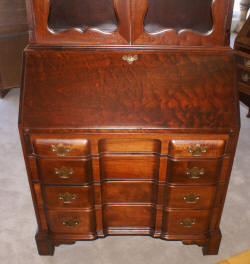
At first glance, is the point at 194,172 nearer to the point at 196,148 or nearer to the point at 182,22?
the point at 196,148

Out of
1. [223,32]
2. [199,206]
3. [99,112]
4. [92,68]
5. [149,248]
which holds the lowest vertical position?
[149,248]

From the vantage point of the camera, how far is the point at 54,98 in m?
1.54

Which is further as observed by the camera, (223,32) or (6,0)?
(6,0)

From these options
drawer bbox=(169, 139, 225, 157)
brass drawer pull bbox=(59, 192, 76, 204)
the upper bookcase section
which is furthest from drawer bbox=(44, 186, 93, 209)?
the upper bookcase section

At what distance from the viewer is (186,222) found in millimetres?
1881

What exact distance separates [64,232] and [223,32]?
1526mm

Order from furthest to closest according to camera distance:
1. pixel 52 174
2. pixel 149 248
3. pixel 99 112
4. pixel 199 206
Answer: pixel 149 248 < pixel 199 206 < pixel 52 174 < pixel 99 112

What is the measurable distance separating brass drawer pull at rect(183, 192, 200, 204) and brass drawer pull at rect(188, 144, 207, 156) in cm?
30

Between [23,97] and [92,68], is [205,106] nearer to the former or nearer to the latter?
[92,68]

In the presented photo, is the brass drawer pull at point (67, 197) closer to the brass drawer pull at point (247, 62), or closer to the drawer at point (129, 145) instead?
the drawer at point (129, 145)

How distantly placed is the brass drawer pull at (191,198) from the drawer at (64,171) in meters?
0.57

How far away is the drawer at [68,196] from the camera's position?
1.73 metres

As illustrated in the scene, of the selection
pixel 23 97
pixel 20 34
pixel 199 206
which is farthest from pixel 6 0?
pixel 199 206

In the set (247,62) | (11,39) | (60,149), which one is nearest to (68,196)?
(60,149)
